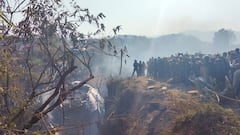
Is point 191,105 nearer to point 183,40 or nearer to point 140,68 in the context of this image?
point 140,68

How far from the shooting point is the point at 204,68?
18734 mm

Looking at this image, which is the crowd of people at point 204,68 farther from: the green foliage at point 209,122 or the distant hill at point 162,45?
the distant hill at point 162,45

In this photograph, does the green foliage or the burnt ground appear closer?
the green foliage

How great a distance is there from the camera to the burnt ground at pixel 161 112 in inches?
337

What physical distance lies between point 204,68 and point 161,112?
6561 mm

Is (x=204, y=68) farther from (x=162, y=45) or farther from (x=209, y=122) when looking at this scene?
(x=162, y=45)

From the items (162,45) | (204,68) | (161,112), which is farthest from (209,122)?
(162,45)

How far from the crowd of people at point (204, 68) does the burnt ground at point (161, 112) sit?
1393mm

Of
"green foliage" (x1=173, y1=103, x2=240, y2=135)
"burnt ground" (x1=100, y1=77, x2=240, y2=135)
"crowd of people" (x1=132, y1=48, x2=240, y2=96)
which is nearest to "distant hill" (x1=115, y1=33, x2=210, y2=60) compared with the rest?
"crowd of people" (x1=132, y1=48, x2=240, y2=96)

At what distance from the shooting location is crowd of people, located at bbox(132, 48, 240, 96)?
1605 cm

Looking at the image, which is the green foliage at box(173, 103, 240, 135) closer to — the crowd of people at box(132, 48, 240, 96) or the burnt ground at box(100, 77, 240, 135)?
the burnt ground at box(100, 77, 240, 135)

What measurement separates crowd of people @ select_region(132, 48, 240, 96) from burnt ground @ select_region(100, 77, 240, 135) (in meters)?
1.39

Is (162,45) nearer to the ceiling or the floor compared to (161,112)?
nearer to the floor

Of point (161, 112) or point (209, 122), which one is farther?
point (161, 112)
